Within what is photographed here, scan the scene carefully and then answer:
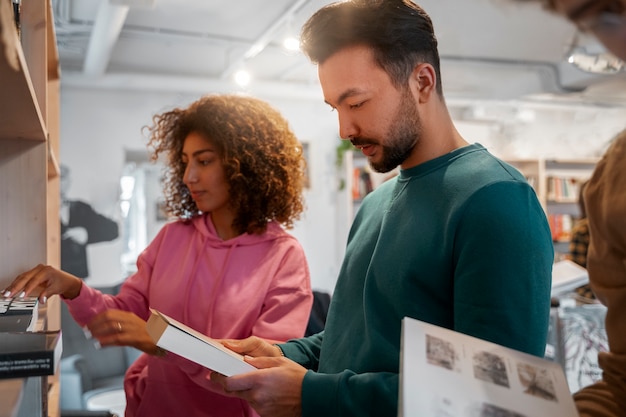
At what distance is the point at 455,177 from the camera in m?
1.11

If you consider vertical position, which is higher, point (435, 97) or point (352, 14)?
point (352, 14)

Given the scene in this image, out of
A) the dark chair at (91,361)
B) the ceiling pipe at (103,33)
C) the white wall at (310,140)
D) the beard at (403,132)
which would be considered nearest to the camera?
the beard at (403,132)

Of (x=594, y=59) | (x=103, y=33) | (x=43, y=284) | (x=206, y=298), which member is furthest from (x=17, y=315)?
(x=103, y=33)

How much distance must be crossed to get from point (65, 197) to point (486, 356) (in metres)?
5.19

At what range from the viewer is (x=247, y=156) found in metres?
1.86

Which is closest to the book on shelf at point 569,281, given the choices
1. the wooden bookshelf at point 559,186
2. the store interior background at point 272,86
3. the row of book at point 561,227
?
the store interior background at point 272,86

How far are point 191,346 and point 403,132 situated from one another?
55cm

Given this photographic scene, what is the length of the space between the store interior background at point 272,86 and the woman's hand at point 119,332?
2.37 m

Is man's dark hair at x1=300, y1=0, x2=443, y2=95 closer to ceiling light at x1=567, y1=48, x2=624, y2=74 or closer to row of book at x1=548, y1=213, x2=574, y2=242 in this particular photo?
ceiling light at x1=567, y1=48, x2=624, y2=74

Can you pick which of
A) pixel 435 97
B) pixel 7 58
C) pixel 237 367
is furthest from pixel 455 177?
pixel 7 58

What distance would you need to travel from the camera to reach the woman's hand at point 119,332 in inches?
53.7

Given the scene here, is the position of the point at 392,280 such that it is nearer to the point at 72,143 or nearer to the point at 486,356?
the point at 486,356

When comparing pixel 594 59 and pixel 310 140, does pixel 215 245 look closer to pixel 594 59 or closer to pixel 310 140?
pixel 594 59

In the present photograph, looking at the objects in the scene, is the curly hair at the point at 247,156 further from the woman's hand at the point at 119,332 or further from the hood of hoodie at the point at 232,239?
the woman's hand at the point at 119,332
